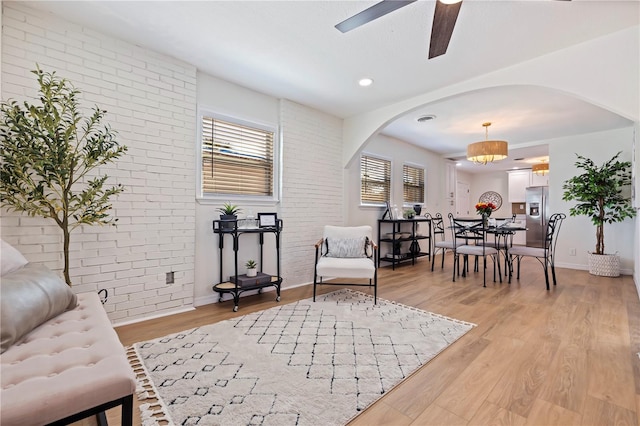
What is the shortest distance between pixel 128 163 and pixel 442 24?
9.10 feet

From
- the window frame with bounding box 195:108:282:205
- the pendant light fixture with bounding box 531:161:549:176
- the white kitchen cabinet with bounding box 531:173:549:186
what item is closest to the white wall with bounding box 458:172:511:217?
the white kitchen cabinet with bounding box 531:173:549:186

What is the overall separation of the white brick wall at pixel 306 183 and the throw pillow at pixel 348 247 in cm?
58

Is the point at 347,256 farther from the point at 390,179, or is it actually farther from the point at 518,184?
the point at 518,184

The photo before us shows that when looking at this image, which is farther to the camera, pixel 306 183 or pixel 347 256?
pixel 306 183

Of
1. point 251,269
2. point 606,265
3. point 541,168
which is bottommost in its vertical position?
point 606,265

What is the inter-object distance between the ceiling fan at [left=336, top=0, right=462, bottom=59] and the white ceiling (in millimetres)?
327

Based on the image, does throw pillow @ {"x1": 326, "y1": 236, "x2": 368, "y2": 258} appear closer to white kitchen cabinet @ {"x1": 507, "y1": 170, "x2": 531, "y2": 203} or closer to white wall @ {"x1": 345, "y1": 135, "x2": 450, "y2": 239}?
white wall @ {"x1": 345, "y1": 135, "x2": 450, "y2": 239}

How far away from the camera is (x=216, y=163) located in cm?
339

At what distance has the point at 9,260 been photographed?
153 cm

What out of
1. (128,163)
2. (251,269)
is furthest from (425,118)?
(128,163)

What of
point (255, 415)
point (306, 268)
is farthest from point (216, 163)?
point (255, 415)


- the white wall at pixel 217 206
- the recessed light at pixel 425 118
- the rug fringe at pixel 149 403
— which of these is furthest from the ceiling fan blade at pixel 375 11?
the recessed light at pixel 425 118

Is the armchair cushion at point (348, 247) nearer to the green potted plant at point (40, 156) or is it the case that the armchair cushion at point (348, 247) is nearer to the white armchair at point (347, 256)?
the white armchair at point (347, 256)

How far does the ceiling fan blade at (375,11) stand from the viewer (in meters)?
1.66
